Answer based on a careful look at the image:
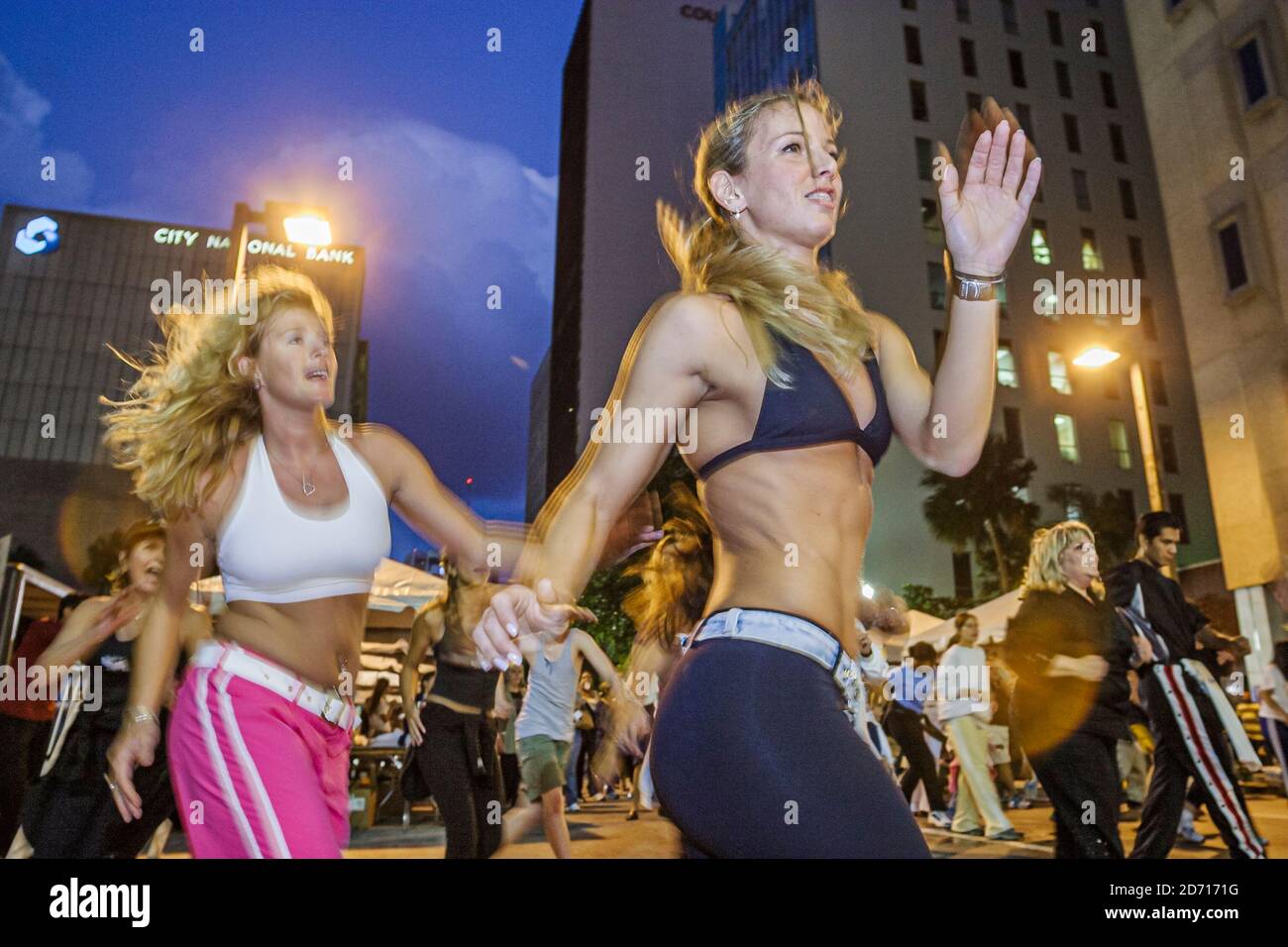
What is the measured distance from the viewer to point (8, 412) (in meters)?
64.8

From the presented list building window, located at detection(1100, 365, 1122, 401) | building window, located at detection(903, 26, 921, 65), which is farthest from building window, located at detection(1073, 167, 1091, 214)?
building window, located at detection(903, 26, 921, 65)

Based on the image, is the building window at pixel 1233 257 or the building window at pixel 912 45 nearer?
the building window at pixel 1233 257

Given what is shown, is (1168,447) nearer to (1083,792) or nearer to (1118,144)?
(1118,144)

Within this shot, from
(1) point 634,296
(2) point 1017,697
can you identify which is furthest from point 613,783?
(1) point 634,296

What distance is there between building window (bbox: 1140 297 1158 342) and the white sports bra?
4630cm

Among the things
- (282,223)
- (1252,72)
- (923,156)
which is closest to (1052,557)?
(1252,72)

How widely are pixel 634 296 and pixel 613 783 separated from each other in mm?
54760

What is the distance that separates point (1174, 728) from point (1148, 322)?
43282 millimetres

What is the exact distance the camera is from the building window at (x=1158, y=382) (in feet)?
135

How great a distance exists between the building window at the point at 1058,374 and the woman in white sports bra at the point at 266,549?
41465 millimetres

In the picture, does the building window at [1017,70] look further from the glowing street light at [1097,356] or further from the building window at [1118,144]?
the glowing street light at [1097,356]

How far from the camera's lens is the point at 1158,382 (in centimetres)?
4125

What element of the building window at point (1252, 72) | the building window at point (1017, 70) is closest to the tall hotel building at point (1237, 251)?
the building window at point (1252, 72)

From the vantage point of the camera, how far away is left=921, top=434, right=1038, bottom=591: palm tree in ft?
111
